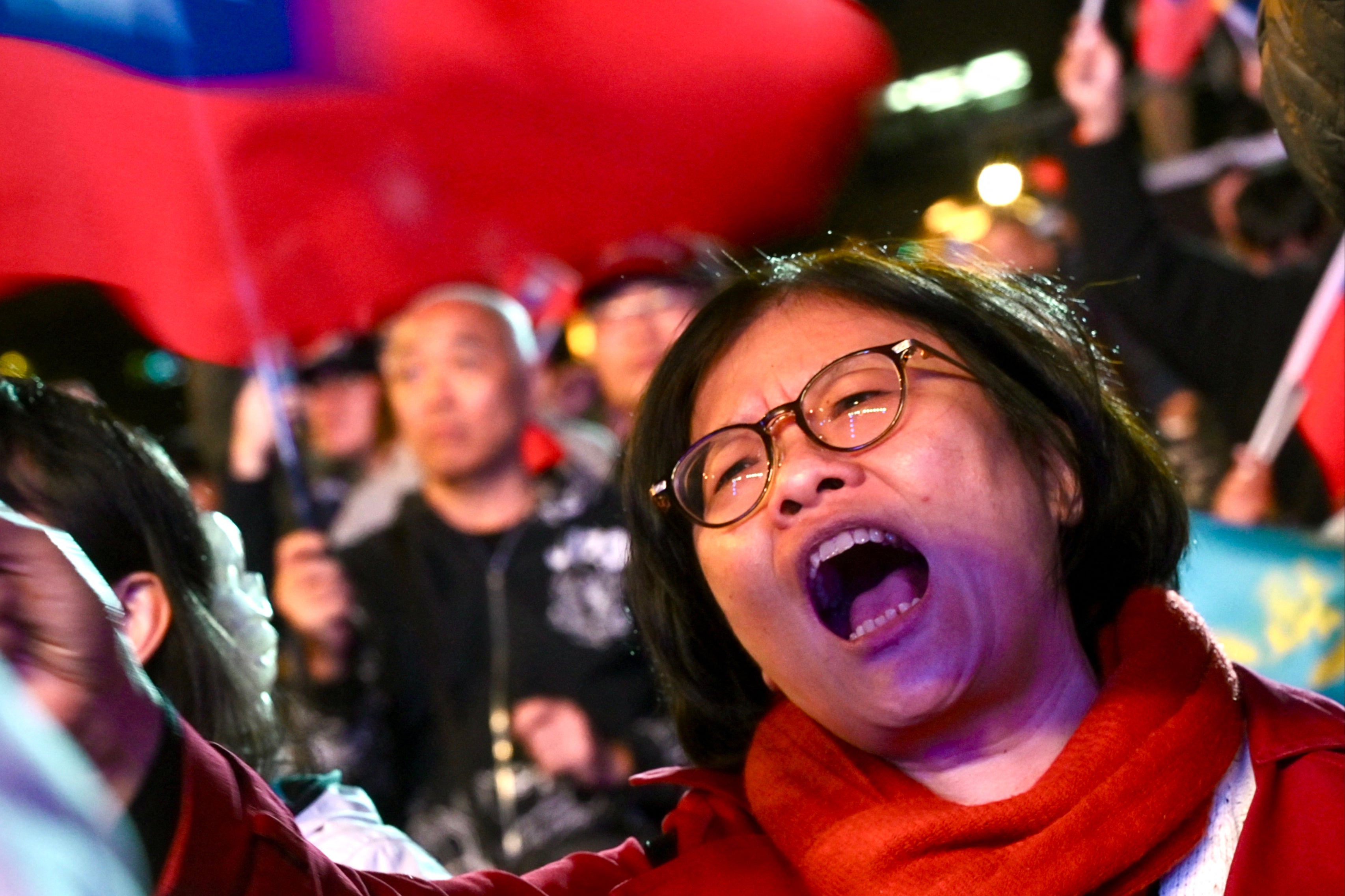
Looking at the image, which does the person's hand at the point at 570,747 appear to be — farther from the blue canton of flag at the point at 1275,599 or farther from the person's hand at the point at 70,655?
the person's hand at the point at 70,655

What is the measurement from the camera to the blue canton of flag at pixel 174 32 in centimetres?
143

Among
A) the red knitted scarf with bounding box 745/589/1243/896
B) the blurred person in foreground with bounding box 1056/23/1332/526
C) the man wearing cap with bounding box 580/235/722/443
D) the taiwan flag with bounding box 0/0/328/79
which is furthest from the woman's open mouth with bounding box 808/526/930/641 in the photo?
the blurred person in foreground with bounding box 1056/23/1332/526

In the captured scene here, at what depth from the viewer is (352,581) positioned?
2.99m

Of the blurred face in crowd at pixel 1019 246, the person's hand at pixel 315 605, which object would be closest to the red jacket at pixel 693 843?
the person's hand at pixel 315 605

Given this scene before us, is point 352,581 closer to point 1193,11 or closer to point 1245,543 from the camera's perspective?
point 1245,543

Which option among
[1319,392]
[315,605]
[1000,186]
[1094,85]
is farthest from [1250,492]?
[1000,186]

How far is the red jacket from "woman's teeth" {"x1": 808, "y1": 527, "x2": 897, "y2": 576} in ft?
0.96

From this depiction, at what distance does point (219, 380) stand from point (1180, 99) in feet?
12.6

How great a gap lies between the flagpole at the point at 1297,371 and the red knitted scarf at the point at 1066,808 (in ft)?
4.81

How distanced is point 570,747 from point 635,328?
3.58 ft

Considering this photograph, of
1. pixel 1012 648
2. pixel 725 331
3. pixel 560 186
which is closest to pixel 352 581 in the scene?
pixel 560 186

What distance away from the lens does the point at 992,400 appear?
4.41 ft

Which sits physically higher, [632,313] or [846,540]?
[846,540]

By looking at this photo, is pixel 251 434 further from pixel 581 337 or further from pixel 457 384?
pixel 581 337
